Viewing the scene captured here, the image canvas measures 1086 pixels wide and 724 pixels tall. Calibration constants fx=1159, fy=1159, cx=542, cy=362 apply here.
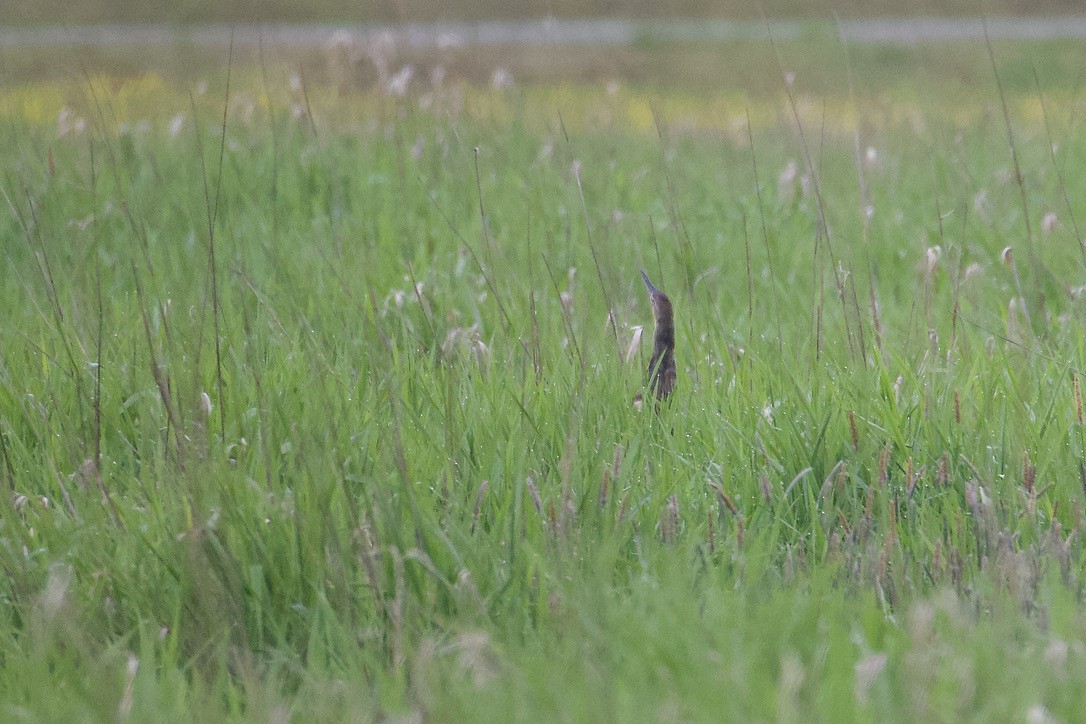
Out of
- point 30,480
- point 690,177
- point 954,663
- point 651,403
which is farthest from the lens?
point 690,177

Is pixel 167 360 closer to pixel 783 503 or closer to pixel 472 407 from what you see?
pixel 472 407

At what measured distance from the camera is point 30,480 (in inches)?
81.5

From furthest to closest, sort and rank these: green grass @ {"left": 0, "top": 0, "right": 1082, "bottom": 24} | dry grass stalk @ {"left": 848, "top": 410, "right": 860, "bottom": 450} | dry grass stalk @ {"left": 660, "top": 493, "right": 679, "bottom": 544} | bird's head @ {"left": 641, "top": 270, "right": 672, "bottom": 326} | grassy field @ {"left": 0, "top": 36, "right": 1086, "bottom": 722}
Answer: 1. green grass @ {"left": 0, "top": 0, "right": 1082, "bottom": 24}
2. bird's head @ {"left": 641, "top": 270, "right": 672, "bottom": 326}
3. dry grass stalk @ {"left": 848, "top": 410, "right": 860, "bottom": 450}
4. dry grass stalk @ {"left": 660, "top": 493, "right": 679, "bottom": 544}
5. grassy field @ {"left": 0, "top": 36, "right": 1086, "bottom": 722}

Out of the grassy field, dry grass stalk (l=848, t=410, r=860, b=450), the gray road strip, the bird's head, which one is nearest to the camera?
the grassy field

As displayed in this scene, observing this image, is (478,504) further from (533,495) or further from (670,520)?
(670,520)

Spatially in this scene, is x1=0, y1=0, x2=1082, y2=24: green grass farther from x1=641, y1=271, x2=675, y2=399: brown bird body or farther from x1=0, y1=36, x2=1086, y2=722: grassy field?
x1=641, y1=271, x2=675, y2=399: brown bird body

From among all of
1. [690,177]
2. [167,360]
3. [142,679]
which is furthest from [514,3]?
[142,679]

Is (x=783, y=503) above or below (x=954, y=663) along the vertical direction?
below

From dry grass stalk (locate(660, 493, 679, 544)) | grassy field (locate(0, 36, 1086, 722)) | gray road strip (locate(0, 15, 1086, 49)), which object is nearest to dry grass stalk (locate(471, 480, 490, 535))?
grassy field (locate(0, 36, 1086, 722))

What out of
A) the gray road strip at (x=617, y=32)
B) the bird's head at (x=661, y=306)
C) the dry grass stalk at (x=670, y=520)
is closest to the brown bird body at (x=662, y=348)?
the bird's head at (x=661, y=306)

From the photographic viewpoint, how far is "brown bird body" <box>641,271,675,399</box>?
2.27 metres

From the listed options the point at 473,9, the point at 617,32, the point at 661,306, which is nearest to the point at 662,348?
the point at 661,306

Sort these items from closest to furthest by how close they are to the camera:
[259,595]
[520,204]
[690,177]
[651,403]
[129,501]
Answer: [259,595], [129,501], [651,403], [520,204], [690,177]

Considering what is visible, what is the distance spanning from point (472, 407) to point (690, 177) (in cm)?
270
